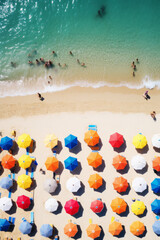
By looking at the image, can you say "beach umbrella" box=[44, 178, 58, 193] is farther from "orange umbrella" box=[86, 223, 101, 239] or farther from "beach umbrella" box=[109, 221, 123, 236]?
"beach umbrella" box=[109, 221, 123, 236]

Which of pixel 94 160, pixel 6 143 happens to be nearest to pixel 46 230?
pixel 94 160

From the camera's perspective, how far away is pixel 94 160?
17.7 metres

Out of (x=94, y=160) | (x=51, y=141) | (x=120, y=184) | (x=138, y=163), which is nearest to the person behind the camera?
(x=120, y=184)

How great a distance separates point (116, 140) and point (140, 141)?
2159 mm

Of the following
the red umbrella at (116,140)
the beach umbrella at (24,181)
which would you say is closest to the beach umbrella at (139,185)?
the red umbrella at (116,140)

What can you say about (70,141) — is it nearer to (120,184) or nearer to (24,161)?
(24,161)

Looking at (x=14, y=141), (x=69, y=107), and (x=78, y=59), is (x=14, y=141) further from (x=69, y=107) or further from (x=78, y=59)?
(x=78, y=59)

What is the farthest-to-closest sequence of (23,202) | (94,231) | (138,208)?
(23,202) → (138,208) → (94,231)

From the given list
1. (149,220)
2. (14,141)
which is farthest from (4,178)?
(149,220)

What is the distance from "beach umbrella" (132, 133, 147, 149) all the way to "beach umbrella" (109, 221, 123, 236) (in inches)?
269

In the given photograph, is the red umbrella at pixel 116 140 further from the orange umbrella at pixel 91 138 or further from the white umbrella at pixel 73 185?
the white umbrella at pixel 73 185

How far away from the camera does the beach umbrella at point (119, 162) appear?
17.8m

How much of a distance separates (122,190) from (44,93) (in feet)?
38.7

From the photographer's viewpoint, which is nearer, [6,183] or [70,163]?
[70,163]
